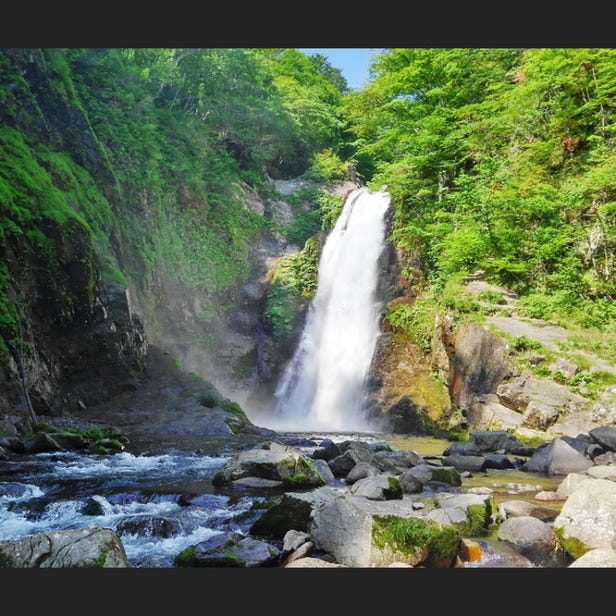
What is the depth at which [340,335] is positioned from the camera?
23.0 meters

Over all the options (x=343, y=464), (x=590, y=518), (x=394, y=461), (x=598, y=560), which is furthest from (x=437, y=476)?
(x=598, y=560)

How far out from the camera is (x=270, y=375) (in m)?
23.2

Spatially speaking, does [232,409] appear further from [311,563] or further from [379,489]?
[311,563]

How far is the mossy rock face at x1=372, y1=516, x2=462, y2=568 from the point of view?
4773 millimetres

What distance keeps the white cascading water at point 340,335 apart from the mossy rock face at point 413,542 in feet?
44.8

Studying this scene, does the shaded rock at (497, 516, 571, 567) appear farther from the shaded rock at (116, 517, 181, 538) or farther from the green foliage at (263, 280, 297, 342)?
the green foliage at (263, 280, 297, 342)

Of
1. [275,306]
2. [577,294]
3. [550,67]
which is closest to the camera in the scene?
[577,294]

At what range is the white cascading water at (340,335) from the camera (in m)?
20.7

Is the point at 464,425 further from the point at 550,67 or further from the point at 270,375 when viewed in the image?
the point at 550,67

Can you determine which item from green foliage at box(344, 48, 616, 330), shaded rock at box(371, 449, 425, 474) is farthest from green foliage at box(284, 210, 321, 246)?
shaded rock at box(371, 449, 425, 474)

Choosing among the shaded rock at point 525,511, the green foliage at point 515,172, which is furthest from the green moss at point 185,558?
the green foliage at point 515,172

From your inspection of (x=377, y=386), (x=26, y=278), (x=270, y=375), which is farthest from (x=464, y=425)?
(x=26, y=278)

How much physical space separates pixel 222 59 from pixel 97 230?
50.0 ft

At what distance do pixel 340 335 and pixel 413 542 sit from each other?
59.6ft
